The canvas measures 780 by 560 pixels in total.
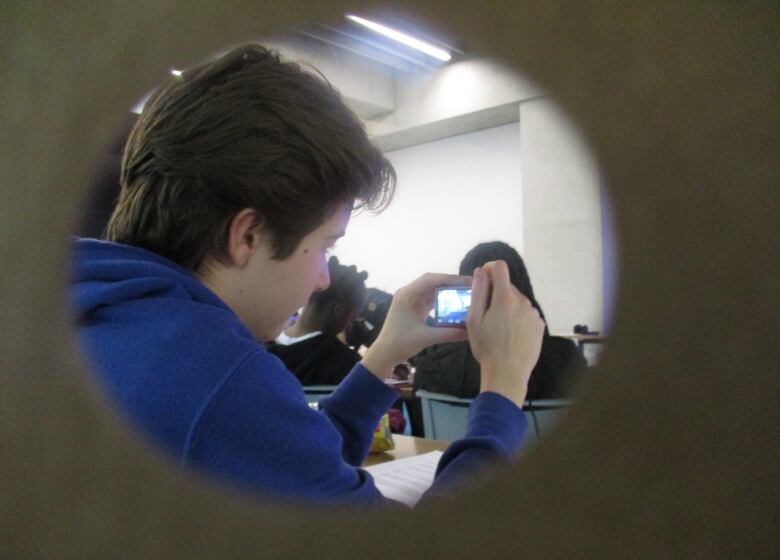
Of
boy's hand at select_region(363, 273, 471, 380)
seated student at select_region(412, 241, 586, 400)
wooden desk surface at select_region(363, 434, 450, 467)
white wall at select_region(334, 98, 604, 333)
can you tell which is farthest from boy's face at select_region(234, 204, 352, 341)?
white wall at select_region(334, 98, 604, 333)

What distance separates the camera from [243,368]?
0.38 meters

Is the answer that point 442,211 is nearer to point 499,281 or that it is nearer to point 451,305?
point 451,305

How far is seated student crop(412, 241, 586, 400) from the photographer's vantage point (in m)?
1.11

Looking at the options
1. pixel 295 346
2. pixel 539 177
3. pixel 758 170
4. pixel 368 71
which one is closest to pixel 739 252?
pixel 758 170

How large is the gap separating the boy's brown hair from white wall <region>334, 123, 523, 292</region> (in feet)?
9.64

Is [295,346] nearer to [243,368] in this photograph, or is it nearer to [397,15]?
[243,368]

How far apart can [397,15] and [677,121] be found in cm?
6

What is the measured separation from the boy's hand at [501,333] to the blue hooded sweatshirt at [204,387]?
108 mm

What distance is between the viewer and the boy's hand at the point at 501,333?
53 centimetres

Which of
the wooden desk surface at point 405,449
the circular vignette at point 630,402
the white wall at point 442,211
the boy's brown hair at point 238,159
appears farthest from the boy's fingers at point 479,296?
the white wall at point 442,211

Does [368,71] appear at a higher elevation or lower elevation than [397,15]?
higher

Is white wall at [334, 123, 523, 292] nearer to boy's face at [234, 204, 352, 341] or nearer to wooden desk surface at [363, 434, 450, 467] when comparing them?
wooden desk surface at [363, 434, 450, 467]

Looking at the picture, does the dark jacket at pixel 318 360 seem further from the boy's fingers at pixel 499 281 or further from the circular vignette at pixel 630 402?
the circular vignette at pixel 630 402

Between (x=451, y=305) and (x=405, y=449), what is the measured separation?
29 centimetres
